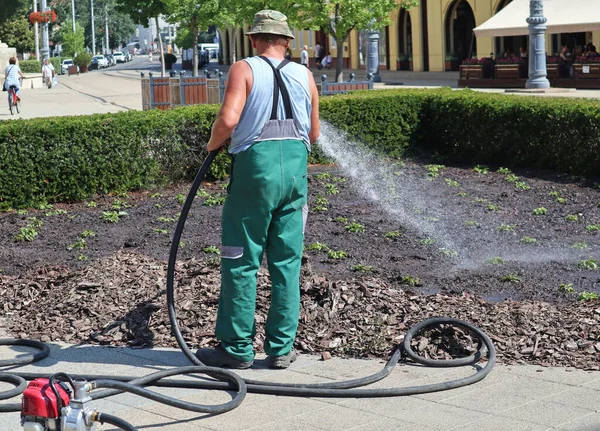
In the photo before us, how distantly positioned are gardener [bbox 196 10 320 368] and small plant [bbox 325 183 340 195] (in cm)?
625

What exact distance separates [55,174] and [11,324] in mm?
5355

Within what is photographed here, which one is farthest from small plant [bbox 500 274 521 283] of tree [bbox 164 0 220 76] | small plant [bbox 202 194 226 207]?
tree [bbox 164 0 220 76]

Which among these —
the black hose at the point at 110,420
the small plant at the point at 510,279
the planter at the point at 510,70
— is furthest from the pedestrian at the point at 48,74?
the black hose at the point at 110,420

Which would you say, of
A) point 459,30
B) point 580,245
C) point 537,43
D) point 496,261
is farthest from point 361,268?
point 459,30

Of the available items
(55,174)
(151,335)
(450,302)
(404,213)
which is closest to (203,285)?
(151,335)

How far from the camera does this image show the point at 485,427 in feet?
14.2

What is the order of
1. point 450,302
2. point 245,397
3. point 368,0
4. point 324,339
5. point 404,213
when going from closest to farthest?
point 245,397
point 324,339
point 450,302
point 404,213
point 368,0

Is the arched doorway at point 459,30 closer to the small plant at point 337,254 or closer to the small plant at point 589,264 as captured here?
the small plant at point 337,254

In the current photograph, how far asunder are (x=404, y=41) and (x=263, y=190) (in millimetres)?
46507

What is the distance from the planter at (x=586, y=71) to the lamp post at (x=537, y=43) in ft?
5.99

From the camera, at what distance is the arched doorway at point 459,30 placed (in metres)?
45.3

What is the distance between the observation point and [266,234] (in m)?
5.22

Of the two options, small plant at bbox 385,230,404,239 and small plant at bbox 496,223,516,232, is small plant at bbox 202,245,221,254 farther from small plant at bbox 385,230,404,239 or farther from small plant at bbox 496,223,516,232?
small plant at bbox 496,223,516,232

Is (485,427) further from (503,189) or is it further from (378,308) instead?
(503,189)
